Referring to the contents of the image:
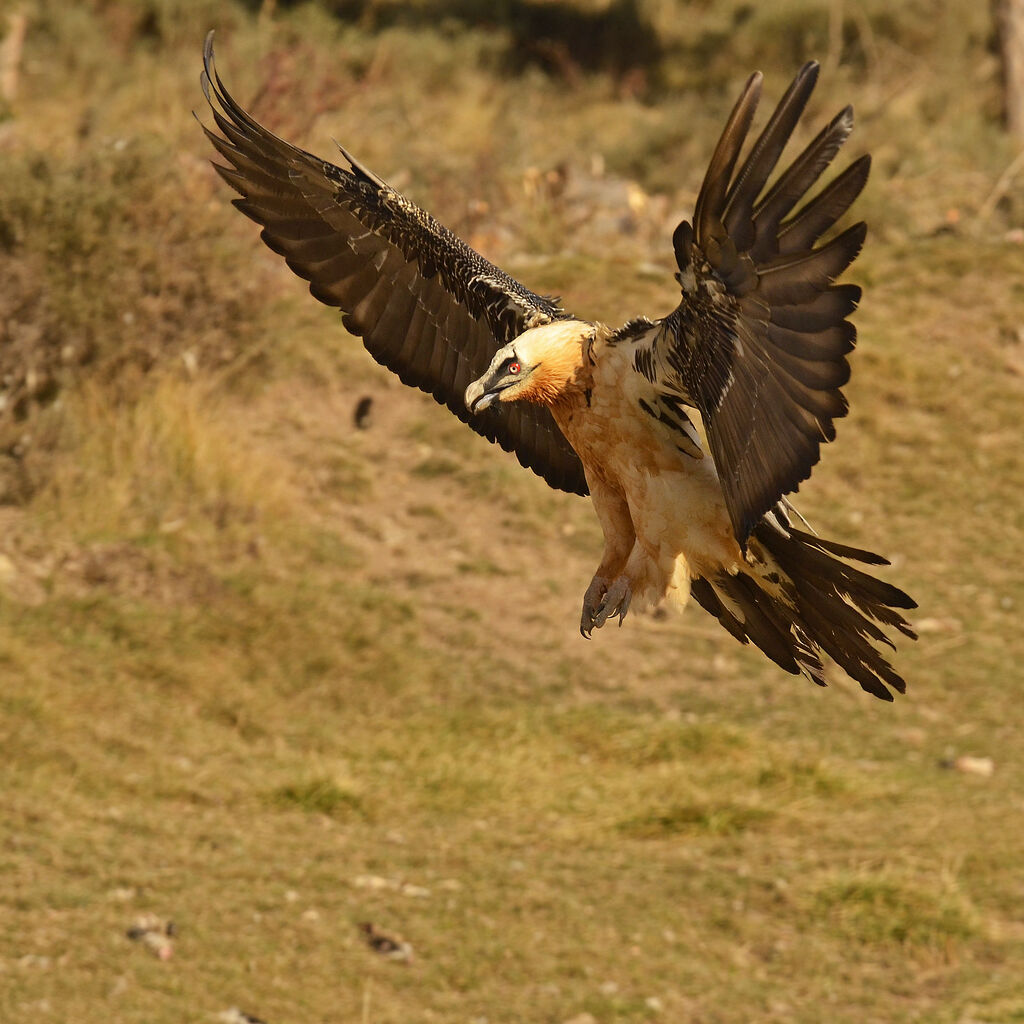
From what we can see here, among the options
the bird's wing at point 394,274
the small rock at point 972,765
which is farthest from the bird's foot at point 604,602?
the small rock at point 972,765

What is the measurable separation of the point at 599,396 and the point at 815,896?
341 cm

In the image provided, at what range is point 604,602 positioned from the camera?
491 centimetres

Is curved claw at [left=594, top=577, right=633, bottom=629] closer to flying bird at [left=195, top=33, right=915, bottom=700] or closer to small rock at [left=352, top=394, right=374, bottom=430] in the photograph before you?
flying bird at [left=195, top=33, right=915, bottom=700]

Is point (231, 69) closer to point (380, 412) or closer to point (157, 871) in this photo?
point (380, 412)

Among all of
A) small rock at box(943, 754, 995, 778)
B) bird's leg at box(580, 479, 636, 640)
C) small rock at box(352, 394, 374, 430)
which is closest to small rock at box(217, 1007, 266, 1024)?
bird's leg at box(580, 479, 636, 640)

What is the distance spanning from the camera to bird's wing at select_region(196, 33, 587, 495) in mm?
5293

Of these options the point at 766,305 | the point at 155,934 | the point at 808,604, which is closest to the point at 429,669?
the point at 155,934

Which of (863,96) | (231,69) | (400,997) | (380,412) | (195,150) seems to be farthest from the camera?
(863,96)

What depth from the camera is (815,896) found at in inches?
283

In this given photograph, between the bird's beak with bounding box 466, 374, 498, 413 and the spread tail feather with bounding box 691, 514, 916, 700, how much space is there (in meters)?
0.83

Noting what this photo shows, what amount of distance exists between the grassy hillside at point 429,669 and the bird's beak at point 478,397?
2.76 metres

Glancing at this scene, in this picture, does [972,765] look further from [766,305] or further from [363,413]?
[766,305]

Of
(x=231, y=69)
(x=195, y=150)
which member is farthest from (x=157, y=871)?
(x=231, y=69)

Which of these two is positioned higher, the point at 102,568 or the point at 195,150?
the point at 195,150
